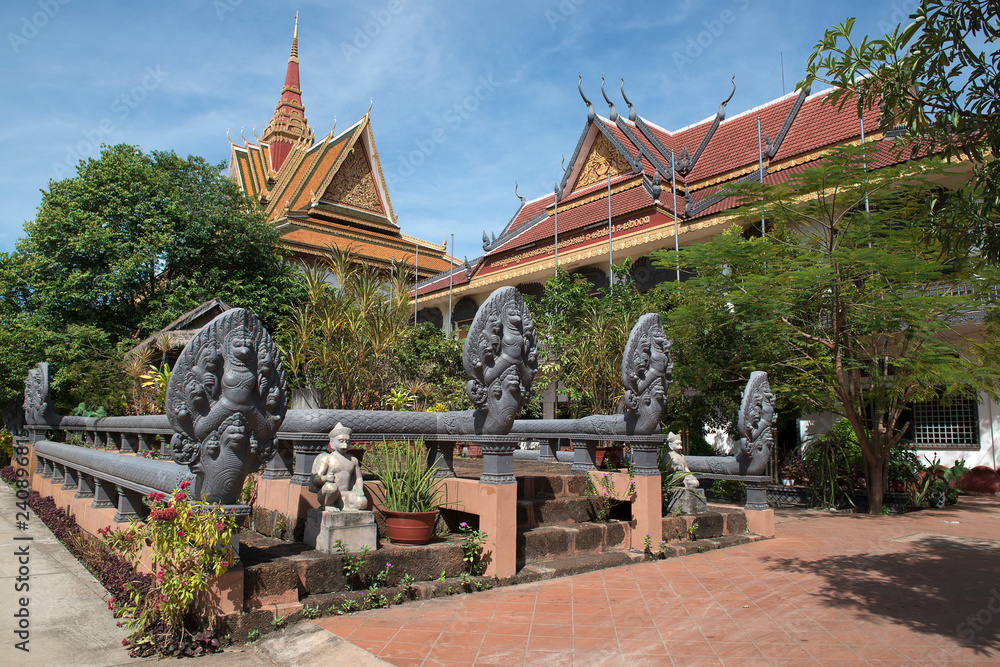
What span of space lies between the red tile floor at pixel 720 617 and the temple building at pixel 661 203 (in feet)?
27.3

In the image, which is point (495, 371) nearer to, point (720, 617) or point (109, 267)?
point (720, 617)

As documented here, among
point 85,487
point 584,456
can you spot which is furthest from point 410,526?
point 85,487

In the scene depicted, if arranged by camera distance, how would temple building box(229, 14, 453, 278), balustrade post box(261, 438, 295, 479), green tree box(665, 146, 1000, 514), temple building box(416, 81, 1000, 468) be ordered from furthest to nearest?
temple building box(229, 14, 453, 278) → temple building box(416, 81, 1000, 468) → green tree box(665, 146, 1000, 514) → balustrade post box(261, 438, 295, 479)

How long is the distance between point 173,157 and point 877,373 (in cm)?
1492

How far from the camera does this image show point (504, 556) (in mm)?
4758

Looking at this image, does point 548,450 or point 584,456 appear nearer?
point 584,456

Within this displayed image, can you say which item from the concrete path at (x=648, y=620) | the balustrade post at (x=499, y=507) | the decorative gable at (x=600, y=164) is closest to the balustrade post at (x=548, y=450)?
the concrete path at (x=648, y=620)

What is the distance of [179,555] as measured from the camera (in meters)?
3.30

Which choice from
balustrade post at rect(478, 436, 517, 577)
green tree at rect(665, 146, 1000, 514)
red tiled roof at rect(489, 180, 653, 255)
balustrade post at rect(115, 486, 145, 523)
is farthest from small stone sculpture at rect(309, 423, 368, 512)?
red tiled roof at rect(489, 180, 653, 255)

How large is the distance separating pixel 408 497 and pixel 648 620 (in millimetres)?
1864

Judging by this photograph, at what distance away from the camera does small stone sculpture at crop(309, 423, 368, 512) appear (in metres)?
4.25

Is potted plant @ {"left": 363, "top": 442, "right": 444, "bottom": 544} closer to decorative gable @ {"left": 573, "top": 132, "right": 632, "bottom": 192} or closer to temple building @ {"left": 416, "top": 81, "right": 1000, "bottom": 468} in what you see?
temple building @ {"left": 416, "top": 81, "right": 1000, "bottom": 468}

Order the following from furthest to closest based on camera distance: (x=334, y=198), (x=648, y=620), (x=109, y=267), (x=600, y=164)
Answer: (x=334, y=198) < (x=600, y=164) < (x=109, y=267) < (x=648, y=620)

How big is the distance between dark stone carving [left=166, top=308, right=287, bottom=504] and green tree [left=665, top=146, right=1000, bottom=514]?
23.8 feet
